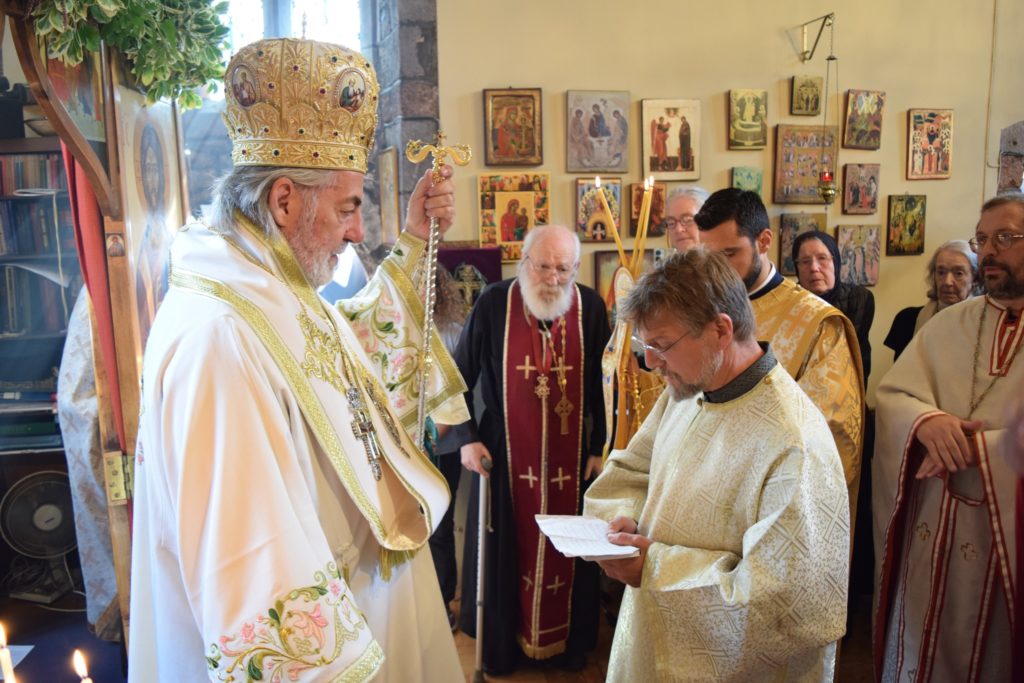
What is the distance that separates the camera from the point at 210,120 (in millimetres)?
6000

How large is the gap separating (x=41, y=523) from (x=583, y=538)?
12.6 ft

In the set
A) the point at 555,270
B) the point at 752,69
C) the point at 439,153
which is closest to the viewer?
the point at 439,153

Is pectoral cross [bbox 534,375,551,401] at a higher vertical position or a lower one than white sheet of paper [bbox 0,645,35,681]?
higher

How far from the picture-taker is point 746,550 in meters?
1.58

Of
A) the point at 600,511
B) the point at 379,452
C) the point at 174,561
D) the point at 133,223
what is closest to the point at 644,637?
the point at 600,511

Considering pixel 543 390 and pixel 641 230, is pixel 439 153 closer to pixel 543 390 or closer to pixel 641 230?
pixel 641 230

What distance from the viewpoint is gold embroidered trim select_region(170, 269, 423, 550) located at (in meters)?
1.52

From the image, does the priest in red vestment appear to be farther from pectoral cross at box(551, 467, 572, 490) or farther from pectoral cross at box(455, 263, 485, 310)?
pectoral cross at box(455, 263, 485, 310)

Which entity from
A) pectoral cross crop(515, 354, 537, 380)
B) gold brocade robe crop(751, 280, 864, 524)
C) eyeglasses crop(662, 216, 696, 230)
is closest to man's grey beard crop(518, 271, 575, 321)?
pectoral cross crop(515, 354, 537, 380)

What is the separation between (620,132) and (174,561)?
406cm

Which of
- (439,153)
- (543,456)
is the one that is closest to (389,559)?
(439,153)

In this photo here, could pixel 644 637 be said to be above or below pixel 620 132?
below

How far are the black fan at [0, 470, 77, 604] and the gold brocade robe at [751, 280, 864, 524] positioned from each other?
397 cm

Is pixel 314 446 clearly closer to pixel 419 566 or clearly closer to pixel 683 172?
pixel 419 566
